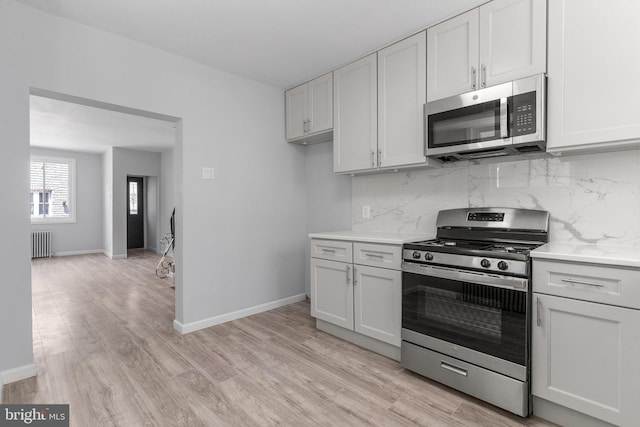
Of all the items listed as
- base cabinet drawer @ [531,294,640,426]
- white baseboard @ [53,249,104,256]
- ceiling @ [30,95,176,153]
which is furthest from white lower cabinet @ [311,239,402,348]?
white baseboard @ [53,249,104,256]

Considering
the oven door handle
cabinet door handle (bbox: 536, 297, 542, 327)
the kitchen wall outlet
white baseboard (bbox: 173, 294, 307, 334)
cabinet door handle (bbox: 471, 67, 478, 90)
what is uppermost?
cabinet door handle (bbox: 471, 67, 478, 90)

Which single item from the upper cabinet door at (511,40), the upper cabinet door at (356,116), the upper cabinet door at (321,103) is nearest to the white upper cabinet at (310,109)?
the upper cabinet door at (321,103)

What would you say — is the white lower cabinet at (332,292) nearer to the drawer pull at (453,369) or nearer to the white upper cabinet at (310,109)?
the drawer pull at (453,369)

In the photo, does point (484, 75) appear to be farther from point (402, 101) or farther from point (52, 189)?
point (52, 189)

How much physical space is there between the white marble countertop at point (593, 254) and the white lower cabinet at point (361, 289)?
36.8 inches

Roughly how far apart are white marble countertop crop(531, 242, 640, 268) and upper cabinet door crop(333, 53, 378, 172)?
1458 millimetres

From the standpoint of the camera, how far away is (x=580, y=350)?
1.62 meters

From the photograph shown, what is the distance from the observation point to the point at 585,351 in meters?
1.61

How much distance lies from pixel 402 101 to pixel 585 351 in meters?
2.00

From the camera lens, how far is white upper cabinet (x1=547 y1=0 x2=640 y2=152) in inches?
65.9

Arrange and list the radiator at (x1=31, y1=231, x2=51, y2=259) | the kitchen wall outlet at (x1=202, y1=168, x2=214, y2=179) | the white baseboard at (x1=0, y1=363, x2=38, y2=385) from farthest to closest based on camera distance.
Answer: the radiator at (x1=31, y1=231, x2=51, y2=259) < the kitchen wall outlet at (x1=202, y1=168, x2=214, y2=179) < the white baseboard at (x1=0, y1=363, x2=38, y2=385)

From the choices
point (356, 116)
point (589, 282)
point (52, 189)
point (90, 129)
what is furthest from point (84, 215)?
point (589, 282)

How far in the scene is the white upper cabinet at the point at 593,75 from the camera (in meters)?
1.67

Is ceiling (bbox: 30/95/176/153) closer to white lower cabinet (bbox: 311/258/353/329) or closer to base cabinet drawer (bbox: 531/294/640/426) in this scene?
white lower cabinet (bbox: 311/258/353/329)
